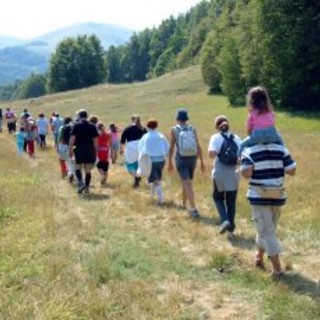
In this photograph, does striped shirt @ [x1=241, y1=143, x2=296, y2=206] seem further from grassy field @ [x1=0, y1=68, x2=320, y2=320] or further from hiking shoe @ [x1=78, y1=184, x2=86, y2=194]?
hiking shoe @ [x1=78, y1=184, x2=86, y2=194]

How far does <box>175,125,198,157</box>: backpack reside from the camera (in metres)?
12.5

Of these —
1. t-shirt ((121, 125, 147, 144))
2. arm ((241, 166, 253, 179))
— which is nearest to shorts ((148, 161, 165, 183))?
t-shirt ((121, 125, 147, 144))

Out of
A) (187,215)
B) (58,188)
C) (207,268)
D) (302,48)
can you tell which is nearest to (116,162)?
(58,188)

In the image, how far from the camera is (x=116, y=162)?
2341cm

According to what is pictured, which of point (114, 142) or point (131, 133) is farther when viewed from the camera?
point (114, 142)

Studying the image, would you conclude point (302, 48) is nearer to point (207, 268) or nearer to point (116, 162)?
point (116, 162)

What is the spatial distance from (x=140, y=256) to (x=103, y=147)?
926 centimetres

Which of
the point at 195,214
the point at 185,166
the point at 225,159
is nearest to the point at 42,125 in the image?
the point at 185,166

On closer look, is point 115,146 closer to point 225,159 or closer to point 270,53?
point 225,159

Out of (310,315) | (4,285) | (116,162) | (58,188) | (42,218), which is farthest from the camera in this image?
(116,162)

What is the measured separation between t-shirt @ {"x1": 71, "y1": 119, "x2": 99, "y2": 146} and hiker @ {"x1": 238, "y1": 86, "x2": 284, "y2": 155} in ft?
26.9

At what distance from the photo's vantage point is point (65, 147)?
18.7 m

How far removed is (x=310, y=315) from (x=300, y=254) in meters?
2.77

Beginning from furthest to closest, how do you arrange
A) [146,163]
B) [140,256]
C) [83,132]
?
[83,132] < [146,163] < [140,256]
